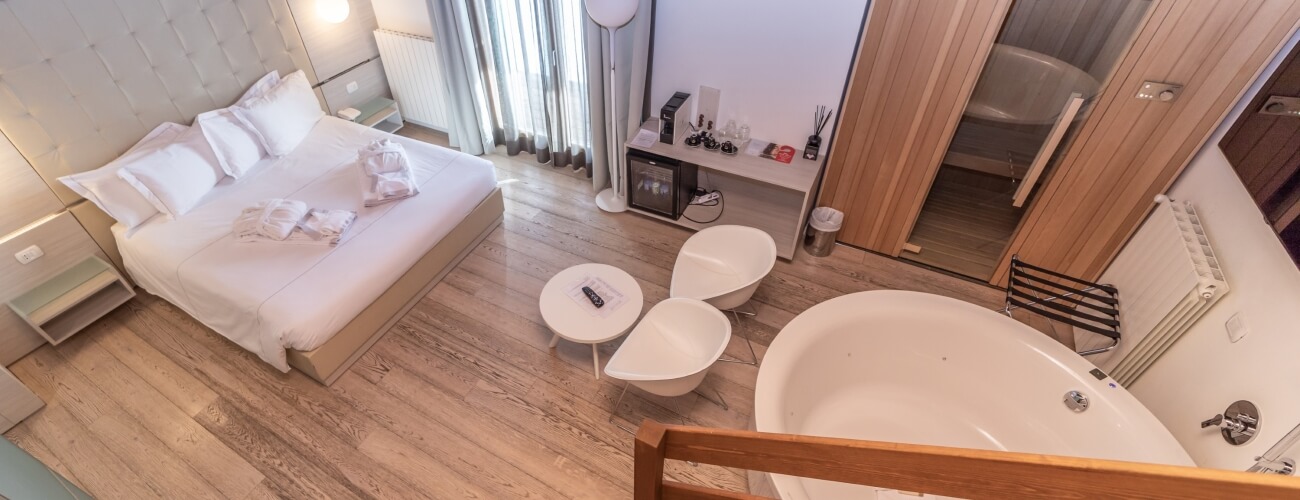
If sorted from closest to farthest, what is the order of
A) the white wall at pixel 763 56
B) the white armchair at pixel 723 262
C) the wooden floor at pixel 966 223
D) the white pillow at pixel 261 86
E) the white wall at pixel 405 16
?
the white armchair at pixel 723 262, the white wall at pixel 763 56, the wooden floor at pixel 966 223, the white pillow at pixel 261 86, the white wall at pixel 405 16

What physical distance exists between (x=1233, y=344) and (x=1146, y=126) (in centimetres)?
99


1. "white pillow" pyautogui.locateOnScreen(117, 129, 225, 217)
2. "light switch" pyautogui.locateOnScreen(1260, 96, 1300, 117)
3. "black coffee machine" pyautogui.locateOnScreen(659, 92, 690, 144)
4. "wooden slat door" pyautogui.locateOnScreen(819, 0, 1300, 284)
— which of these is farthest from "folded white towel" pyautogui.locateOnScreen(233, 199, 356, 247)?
"light switch" pyautogui.locateOnScreen(1260, 96, 1300, 117)

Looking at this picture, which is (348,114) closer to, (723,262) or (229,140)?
(229,140)

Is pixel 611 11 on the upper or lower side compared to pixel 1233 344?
upper

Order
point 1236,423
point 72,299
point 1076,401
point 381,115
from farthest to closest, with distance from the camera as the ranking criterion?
point 381,115 → point 72,299 → point 1076,401 → point 1236,423

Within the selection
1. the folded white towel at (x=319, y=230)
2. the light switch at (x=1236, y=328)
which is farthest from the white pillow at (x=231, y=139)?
the light switch at (x=1236, y=328)

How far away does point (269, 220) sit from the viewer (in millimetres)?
2648

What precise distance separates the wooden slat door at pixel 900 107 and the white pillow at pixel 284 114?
11.0ft

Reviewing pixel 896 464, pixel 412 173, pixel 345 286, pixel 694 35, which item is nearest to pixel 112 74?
pixel 412 173

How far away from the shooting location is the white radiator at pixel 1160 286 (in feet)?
6.56

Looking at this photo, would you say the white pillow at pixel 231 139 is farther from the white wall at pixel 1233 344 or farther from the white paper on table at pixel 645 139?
the white wall at pixel 1233 344

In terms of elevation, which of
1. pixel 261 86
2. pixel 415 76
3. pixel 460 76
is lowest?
pixel 415 76

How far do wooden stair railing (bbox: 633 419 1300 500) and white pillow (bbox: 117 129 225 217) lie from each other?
3036mm

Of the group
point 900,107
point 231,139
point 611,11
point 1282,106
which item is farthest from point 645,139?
point 1282,106
